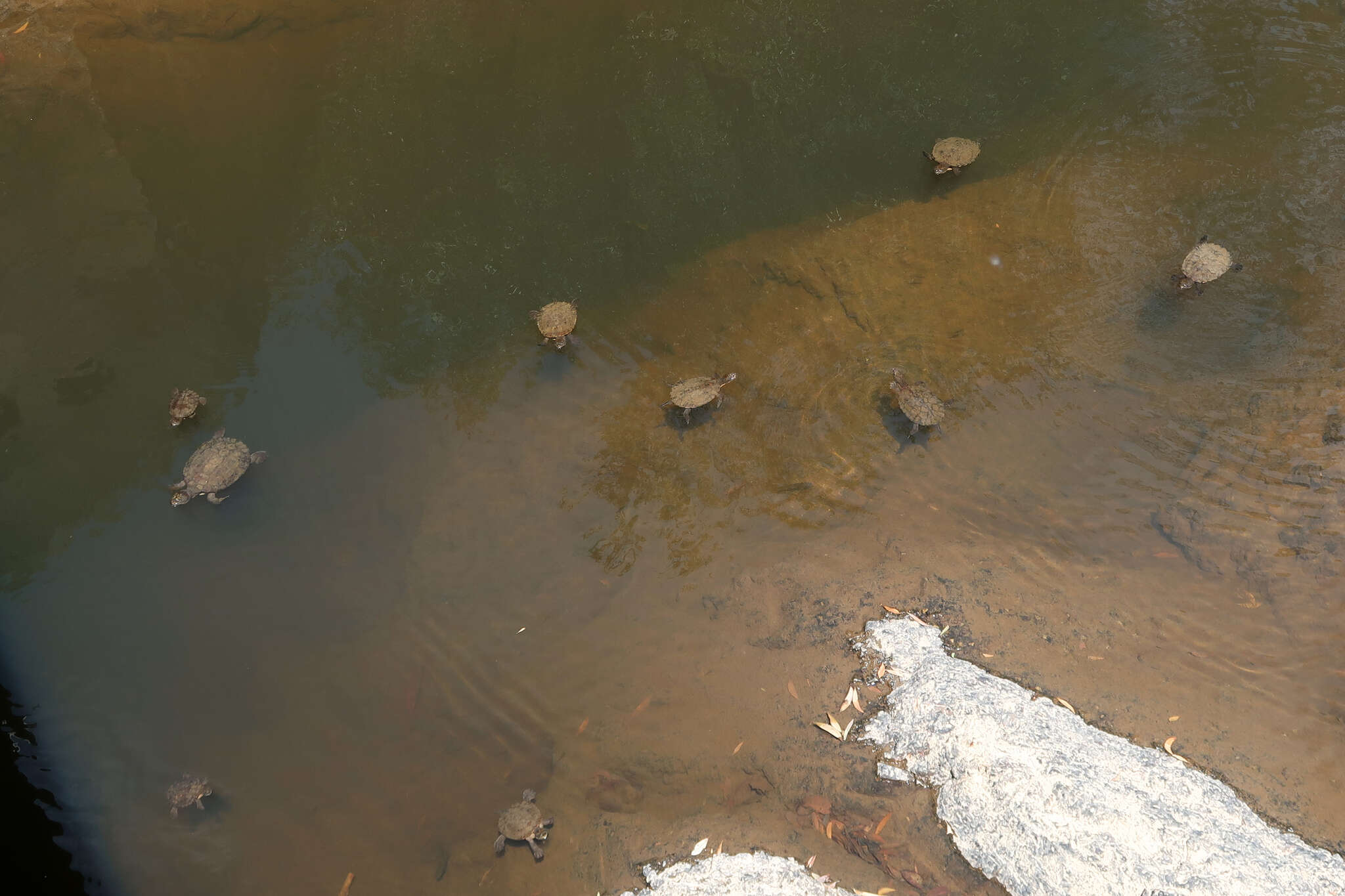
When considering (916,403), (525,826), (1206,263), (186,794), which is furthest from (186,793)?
(1206,263)

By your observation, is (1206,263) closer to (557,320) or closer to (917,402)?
(917,402)

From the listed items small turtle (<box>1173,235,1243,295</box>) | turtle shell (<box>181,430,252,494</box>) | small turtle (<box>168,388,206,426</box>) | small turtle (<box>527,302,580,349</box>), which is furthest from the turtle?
small turtle (<box>1173,235,1243,295</box>)

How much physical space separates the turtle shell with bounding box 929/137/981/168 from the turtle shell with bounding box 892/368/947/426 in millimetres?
2378

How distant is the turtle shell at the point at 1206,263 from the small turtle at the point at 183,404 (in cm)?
924

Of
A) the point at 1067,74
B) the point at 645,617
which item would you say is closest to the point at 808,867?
the point at 645,617

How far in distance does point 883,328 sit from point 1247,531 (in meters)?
3.30

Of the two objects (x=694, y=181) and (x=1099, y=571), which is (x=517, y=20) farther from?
(x=1099, y=571)

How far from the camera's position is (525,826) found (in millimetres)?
4926

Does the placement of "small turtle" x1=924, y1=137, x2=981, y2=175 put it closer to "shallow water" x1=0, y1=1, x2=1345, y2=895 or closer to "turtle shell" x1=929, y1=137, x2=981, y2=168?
"turtle shell" x1=929, y1=137, x2=981, y2=168

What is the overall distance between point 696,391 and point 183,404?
4870mm

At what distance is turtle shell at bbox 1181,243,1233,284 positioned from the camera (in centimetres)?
611

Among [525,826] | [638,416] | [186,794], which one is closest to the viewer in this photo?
[525,826]

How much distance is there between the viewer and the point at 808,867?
4504 millimetres

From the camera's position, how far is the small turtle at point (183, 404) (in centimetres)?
654
